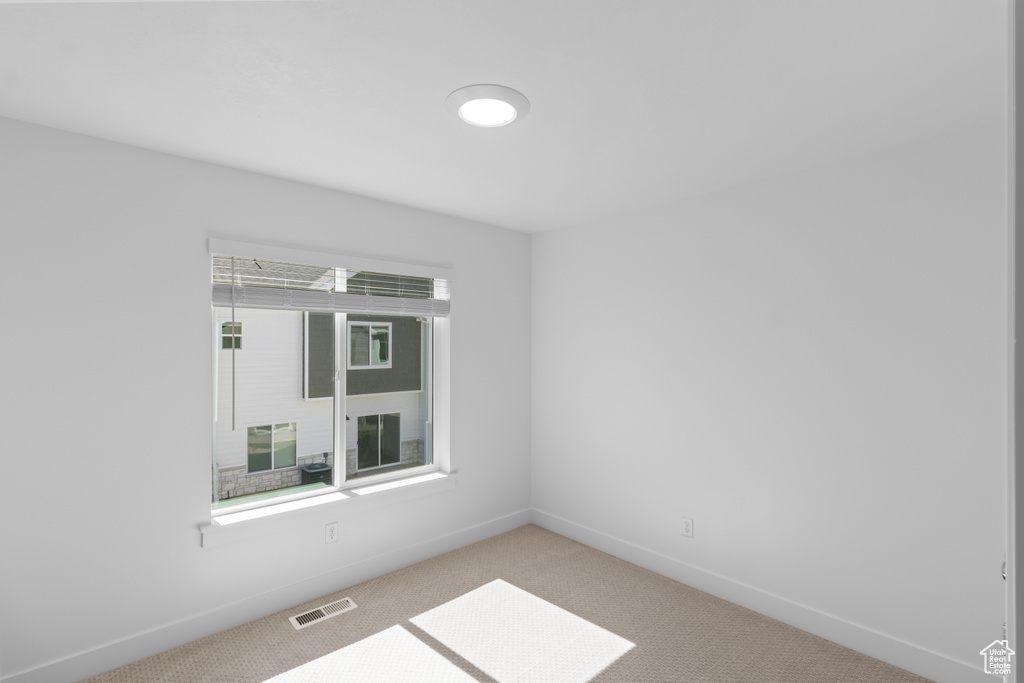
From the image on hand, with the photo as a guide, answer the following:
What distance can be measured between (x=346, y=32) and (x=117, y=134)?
1.50m

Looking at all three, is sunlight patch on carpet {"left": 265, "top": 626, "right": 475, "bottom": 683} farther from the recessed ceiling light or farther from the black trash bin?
the recessed ceiling light

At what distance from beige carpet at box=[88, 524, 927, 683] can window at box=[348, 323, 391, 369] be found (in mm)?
1417


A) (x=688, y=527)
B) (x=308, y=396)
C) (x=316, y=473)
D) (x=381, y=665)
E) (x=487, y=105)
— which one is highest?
(x=487, y=105)

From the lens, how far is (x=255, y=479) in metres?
3.02

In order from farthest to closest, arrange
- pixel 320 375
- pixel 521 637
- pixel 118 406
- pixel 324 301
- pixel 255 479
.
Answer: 1. pixel 320 375
2. pixel 324 301
3. pixel 255 479
4. pixel 521 637
5. pixel 118 406

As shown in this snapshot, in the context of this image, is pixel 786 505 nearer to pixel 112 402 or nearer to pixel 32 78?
pixel 112 402

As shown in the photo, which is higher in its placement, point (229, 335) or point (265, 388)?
point (229, 335)

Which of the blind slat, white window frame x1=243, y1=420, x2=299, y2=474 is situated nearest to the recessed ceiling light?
the blind slat

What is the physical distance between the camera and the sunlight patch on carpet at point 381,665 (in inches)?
92.7

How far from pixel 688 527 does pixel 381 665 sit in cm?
200

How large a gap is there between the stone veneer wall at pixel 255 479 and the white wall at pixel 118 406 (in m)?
0.23

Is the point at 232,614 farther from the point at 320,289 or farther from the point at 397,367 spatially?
the point at 320,289

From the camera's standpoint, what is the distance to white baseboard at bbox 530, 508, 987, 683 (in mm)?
2328

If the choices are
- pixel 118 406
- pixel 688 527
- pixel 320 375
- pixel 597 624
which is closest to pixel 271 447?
pixel 320 375
